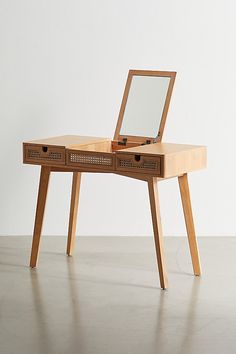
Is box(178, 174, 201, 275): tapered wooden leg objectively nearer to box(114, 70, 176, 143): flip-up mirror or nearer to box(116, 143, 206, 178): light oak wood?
box(116, 143, 206, 178): light oak wood

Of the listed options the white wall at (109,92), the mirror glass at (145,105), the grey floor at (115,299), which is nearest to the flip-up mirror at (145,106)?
the mirror glass at (145,105)

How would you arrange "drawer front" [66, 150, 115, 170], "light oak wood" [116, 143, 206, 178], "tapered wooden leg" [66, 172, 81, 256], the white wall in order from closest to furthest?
"light oak wood" [116, 143, 206, 178], "drawer front" [66, 150, 115, 170], "tapered wooden leg" [66, 172, 81, 256], the white wall

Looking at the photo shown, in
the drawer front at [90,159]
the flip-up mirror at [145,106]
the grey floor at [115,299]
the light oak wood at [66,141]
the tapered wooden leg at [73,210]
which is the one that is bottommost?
the grey floor at [115,299]

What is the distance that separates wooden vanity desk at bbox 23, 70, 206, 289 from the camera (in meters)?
4.18

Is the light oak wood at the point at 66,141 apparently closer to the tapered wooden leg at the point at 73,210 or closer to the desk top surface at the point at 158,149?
the tapered wooden leg at the point at 73,210

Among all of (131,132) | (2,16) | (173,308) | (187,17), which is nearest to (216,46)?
(187,17)

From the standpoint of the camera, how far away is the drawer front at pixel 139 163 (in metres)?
4.12

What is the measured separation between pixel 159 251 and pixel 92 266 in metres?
0.59

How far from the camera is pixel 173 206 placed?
17.6ft

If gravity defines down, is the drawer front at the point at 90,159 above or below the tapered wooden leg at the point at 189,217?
above

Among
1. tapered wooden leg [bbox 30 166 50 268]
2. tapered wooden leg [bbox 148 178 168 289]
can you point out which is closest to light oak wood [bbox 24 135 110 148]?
tapered wooden leg [bbox 30 166 50 268]

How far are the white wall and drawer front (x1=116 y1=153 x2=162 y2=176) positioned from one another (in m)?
1.12

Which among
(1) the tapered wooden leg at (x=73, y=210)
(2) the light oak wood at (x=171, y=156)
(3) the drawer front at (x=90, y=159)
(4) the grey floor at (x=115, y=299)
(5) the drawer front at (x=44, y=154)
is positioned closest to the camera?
(4) the grey floor at (x=115, y=299)

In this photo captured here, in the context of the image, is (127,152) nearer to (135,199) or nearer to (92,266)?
(92,266)
